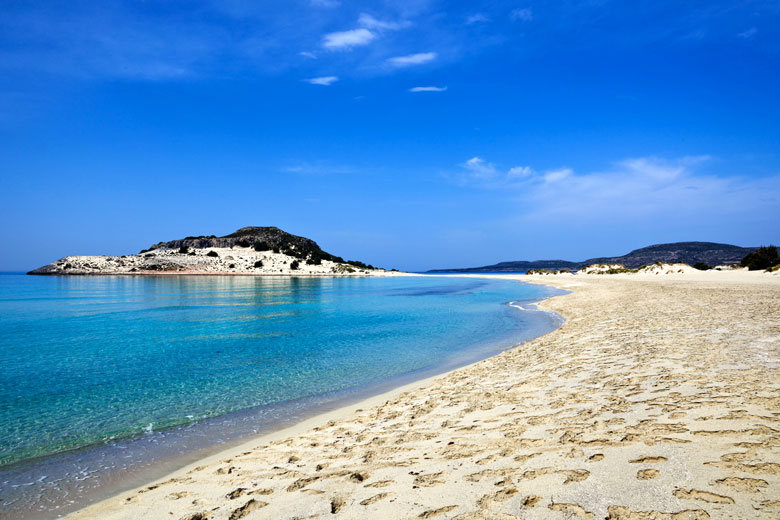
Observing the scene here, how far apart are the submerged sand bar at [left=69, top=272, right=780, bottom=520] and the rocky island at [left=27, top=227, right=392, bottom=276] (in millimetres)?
100395

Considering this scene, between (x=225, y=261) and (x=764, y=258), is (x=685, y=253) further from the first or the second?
(x=225, y=261)

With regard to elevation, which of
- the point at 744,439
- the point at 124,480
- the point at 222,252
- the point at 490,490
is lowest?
the point at 124,480

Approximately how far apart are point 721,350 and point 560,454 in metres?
7.36

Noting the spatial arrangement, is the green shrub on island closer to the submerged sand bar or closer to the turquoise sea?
the turquoise sea

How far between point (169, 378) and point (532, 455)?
32.7 feet

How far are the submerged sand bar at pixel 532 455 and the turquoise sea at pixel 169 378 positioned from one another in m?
1.18

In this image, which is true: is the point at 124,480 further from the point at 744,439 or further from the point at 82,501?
the point at 744,439

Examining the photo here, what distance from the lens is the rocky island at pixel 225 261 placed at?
314ft

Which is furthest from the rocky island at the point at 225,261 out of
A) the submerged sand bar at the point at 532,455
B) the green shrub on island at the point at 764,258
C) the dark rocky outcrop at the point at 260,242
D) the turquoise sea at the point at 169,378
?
the submerged sand bar at the point at 532,455

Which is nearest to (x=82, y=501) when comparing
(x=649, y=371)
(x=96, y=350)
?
(x=649, y=371)

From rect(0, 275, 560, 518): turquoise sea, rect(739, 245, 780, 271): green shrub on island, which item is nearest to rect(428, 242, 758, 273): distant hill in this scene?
rect(739, 245, 780, 271): green shrub on island

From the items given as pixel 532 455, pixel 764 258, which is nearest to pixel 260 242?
pixel 764 258

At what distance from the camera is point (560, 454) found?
4520mm

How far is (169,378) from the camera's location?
10.8m
